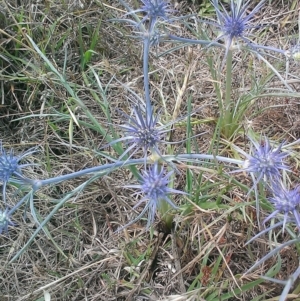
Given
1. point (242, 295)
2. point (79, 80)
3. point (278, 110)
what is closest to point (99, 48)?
point (79, 80)

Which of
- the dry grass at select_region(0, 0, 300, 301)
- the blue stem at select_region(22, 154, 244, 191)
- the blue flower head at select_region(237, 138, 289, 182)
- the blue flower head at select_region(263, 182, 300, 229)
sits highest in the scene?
the blue flower head at select_region(237, 138, 289, 182)

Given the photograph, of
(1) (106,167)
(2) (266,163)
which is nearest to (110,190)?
(1) (106,167)

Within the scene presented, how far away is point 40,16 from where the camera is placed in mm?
1769

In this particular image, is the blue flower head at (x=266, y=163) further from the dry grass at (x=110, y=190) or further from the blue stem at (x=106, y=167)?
the dry grass at (x=110, y=190)

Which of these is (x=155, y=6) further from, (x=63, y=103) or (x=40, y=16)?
(x=40, y=16)

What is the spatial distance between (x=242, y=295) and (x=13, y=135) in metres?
0.81

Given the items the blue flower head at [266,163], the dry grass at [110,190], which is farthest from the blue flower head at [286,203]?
the dry grass at [110,190]

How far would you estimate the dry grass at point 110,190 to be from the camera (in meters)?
1.24

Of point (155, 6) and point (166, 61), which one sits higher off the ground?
point (155, 6)

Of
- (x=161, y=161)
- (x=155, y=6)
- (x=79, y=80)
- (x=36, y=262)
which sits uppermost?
(x=155, y=6)

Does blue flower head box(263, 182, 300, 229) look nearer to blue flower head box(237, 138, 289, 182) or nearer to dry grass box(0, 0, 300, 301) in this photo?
blue flower head box(237, 138, 289, 182)

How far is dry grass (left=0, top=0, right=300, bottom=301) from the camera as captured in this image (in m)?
1.24

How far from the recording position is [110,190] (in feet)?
4.36

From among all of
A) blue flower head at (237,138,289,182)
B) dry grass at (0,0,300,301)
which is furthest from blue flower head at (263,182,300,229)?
dry grass at (0,0,300,301)
